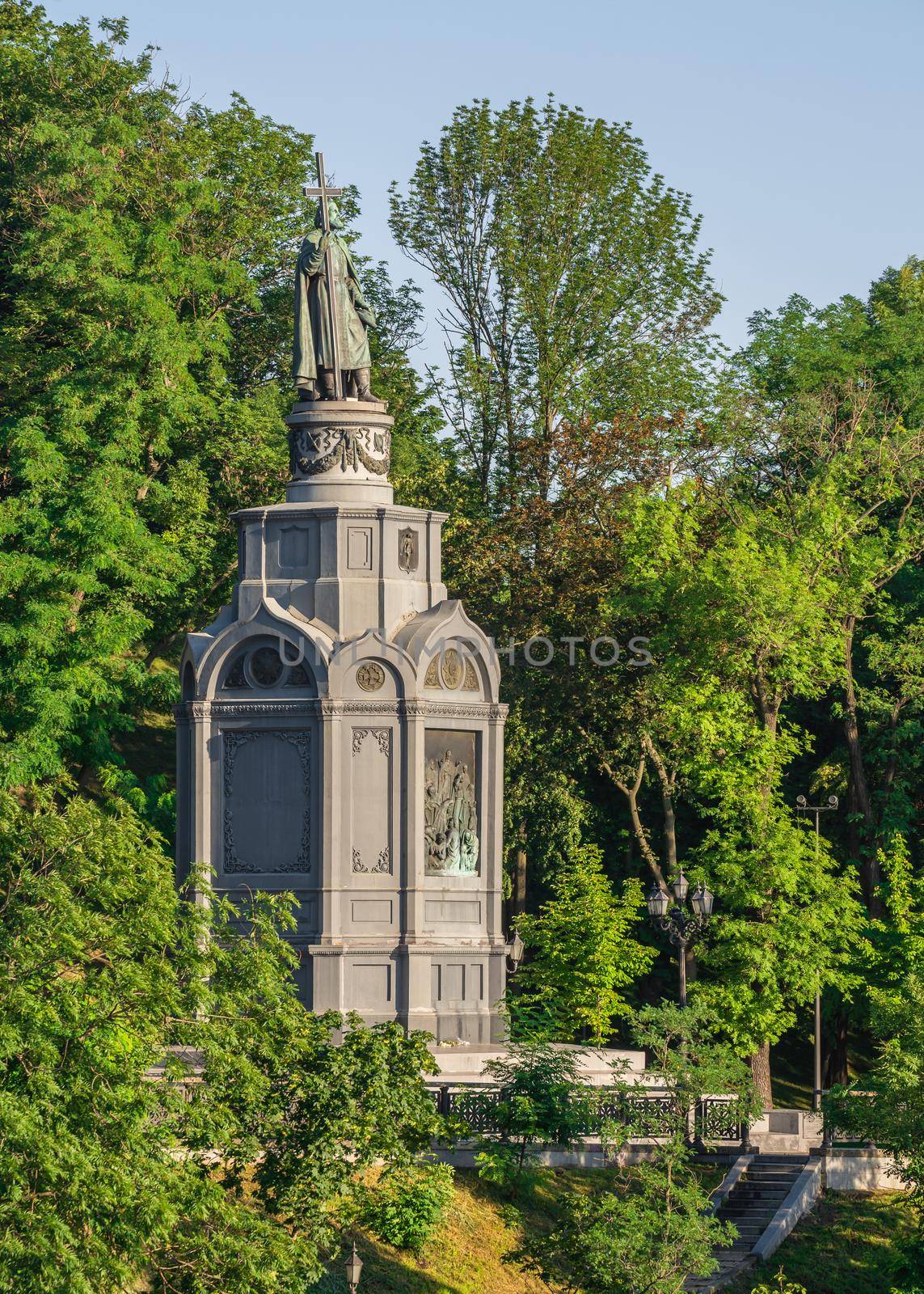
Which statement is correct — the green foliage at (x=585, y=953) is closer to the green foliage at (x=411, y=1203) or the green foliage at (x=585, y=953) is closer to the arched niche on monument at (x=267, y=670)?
the arched niche on monument at (x=267, y=670)

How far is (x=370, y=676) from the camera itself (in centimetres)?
3766

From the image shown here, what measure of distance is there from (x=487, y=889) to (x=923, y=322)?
72.0 ft

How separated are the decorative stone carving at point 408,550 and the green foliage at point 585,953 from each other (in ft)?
31.2

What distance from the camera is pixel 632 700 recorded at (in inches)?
1938

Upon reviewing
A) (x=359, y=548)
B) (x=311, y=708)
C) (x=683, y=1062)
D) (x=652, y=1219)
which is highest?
(x=359, y=548)

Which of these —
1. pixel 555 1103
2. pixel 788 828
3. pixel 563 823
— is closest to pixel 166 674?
pixel 563 823

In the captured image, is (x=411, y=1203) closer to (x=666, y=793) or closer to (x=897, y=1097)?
(x=897, y=1097)

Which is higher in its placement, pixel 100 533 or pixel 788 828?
pixel 100 533

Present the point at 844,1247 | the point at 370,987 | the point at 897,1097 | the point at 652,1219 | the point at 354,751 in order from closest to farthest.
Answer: the point at 652,1219 → the point at 897,1097 → the point at 844,1247 → the point at 370,987 → the point at 354,751

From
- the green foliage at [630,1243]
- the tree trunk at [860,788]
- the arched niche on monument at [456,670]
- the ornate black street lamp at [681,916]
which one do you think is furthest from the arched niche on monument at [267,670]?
the tree trunk at [860,788]

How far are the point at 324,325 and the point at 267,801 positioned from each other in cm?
740

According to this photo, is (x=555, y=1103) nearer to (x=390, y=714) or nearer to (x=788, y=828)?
(x=390, y=714)

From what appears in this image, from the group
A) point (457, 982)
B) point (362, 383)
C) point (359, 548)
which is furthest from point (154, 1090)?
point (362, 383)

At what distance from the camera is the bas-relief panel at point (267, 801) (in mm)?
37469
